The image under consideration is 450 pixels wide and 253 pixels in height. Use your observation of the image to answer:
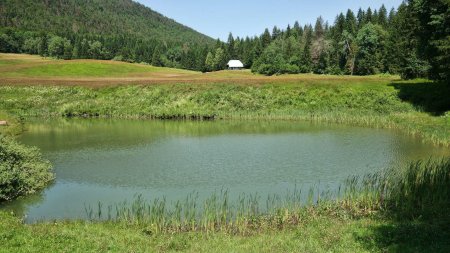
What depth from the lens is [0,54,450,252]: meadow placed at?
549 inches

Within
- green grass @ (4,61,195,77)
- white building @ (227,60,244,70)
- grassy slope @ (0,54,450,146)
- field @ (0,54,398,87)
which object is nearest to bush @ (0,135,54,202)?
grassy slope @ (0,54,450,146)

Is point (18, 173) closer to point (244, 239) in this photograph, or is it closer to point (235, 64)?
point (244, 239)

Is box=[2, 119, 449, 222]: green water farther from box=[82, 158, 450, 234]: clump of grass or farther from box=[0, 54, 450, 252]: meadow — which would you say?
box=[82, 158, 450, 234]: clump of grass

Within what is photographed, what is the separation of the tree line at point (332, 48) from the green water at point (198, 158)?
45.0 feet

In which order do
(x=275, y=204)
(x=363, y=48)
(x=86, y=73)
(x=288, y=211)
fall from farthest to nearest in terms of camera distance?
(x=363, y=48) < (x=86, y=73) < (x=275, y=204) < (x=288, y=211)

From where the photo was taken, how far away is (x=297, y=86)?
62906 millimetres

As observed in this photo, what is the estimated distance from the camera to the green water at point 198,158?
2255 cm

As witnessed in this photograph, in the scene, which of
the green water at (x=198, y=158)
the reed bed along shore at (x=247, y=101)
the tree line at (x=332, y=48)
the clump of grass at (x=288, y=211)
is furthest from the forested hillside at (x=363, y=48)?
the clump of grass at (x=288, y=211)

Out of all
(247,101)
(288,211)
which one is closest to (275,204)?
(288,211)

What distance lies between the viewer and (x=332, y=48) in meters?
116

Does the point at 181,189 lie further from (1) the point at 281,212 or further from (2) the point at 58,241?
(2) the point at 58,241

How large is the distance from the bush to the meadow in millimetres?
3694

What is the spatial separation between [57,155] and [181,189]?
14.4 m

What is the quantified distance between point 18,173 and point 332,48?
10381 centimetres
